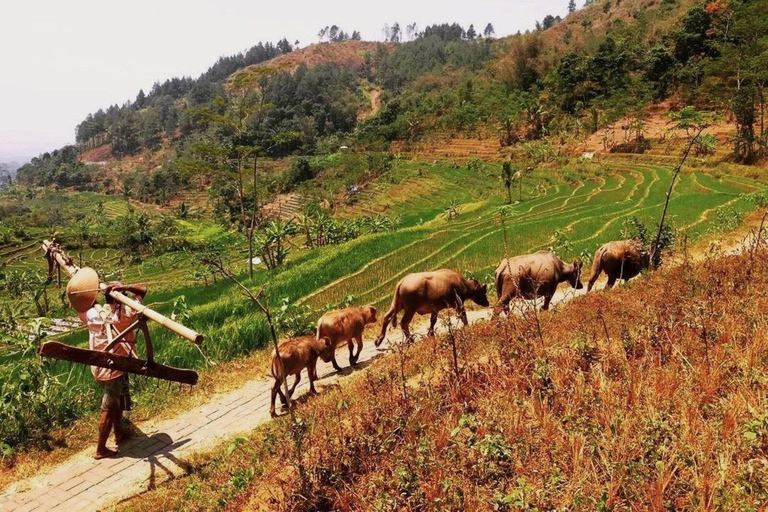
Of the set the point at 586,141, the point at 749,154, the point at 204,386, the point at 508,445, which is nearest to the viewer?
the point at 508,445

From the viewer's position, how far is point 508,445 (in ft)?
13.3

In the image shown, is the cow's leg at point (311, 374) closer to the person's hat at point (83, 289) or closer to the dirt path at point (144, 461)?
the dirt path at point (144, 461)

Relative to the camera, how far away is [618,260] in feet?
40.4

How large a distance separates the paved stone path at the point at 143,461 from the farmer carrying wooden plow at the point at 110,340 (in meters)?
0.34

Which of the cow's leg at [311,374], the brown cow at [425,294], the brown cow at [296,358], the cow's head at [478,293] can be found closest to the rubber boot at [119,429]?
the brown cow at [296,358]

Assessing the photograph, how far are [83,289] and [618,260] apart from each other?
11460mm

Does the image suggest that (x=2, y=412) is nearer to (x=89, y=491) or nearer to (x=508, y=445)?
(x=89, y=491)

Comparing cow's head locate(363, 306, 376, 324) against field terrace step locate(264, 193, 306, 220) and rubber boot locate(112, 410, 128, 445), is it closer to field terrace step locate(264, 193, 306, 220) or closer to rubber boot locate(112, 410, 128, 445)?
rubber boot locate(112, 410, 128, 445)

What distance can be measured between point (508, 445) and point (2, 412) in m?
7.15

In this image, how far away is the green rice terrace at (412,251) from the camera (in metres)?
9.66

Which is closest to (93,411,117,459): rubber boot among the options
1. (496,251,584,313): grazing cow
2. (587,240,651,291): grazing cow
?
(496,251,584,313): grazing cow

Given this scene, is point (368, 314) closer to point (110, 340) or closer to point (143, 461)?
point (143, 461)

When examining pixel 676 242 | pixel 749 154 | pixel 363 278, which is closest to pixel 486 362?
pixel 363 278

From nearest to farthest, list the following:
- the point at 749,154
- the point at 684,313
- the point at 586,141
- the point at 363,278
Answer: the point at 684,313 < the point at 363,278 < the point at 749,154 < the point at 586,141
